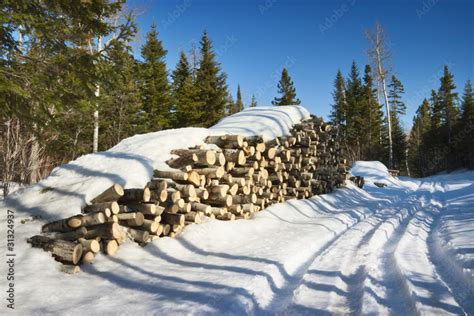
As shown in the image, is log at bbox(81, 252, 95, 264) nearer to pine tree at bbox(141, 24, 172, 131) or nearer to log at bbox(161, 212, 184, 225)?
log at bbox(161, 212, 184, 225)

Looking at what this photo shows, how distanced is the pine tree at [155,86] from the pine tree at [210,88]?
2.84 meters

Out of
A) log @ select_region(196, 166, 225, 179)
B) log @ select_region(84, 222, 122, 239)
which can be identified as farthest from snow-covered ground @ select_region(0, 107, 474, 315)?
log @ select_region(196, 166, 225, 179)

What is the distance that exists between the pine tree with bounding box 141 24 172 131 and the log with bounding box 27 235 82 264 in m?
18.8

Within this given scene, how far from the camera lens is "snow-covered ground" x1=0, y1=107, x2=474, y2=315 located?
11.2 ft

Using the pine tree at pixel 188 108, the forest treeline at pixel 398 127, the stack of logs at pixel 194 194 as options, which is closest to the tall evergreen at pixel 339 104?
the forest treeline at pixel 398 127

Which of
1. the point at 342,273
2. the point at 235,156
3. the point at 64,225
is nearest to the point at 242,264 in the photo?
the point at 342,273

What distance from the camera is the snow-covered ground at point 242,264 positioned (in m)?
3.43

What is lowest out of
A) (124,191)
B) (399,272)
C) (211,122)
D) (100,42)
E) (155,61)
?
(399,272)

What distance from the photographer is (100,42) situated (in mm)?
17453

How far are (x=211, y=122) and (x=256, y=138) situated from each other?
683 inches

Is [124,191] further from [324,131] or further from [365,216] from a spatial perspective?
[324,131]

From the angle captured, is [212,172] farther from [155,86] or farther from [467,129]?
[467,129]

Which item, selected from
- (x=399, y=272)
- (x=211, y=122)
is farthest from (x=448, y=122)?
(x=399, y=272)

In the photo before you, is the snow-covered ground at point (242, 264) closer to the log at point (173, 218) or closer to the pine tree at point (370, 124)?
the log at point (173, 218)
